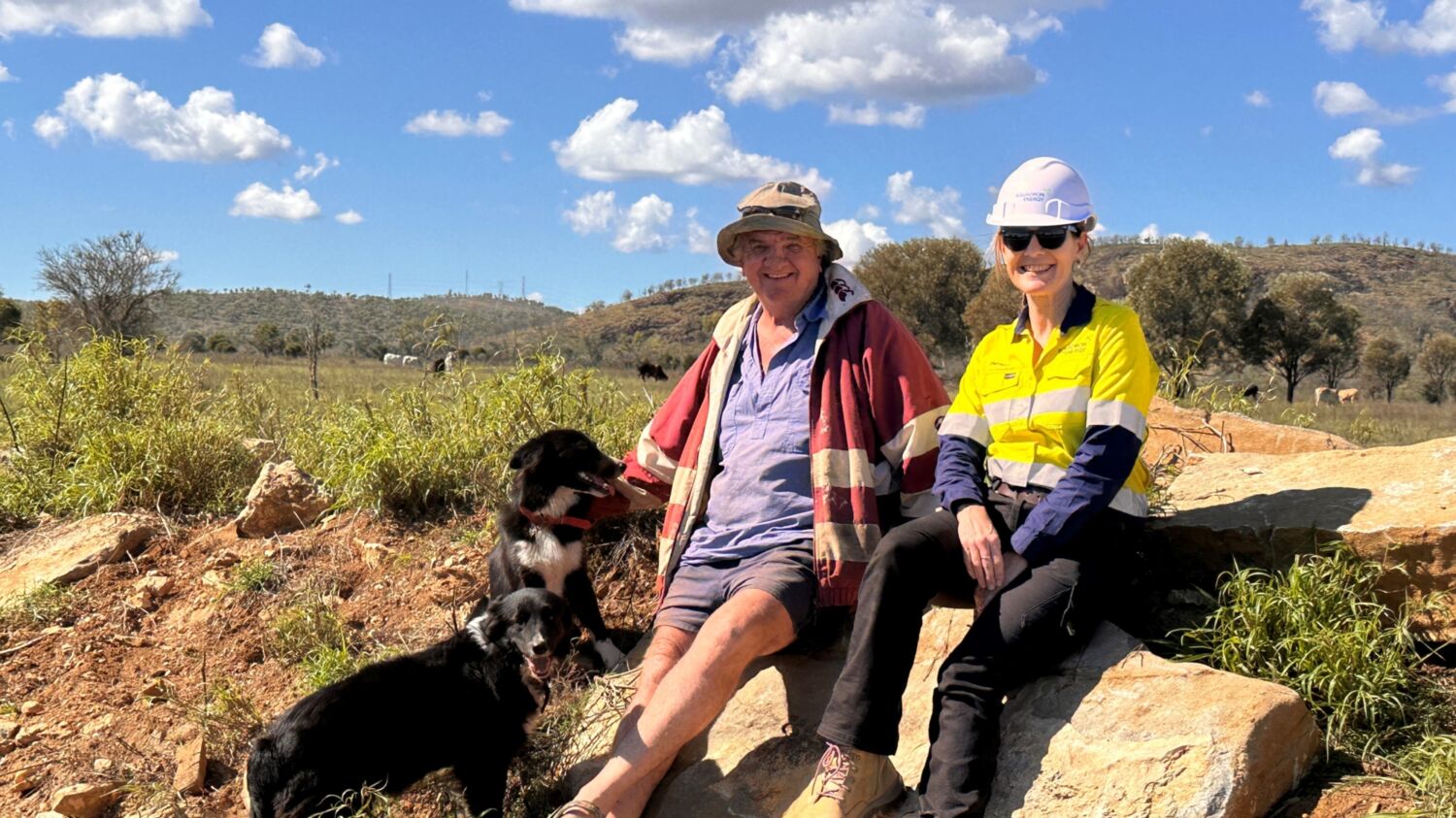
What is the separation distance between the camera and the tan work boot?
325cm

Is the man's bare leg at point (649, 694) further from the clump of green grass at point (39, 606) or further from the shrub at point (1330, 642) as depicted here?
the clump of green grass at point (39, 606)

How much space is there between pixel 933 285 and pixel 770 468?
37.8 m

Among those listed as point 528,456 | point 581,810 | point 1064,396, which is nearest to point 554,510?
point 528,456

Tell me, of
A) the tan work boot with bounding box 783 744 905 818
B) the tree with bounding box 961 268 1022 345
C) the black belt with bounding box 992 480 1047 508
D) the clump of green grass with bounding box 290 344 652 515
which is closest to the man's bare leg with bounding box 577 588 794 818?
the tan work boot with bounding box 783 744 905 818

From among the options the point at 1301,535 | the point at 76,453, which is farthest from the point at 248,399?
the point at 1301,535

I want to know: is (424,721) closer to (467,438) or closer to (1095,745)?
(1095,745)

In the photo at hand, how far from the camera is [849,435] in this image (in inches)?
159

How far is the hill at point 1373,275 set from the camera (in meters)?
54.0

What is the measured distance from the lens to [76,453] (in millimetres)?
7438

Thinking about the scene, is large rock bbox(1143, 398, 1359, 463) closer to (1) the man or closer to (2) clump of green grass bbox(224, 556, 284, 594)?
(1) the man

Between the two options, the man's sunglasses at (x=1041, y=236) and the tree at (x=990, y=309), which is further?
the tree at (x=990, y=309)

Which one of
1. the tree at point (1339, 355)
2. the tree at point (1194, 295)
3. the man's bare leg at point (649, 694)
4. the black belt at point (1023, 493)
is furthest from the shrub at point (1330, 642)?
the tree at point (1339, 355)

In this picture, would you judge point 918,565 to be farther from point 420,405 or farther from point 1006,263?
point 420,405

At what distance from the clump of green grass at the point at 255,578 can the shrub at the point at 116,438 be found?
47.7 inches
